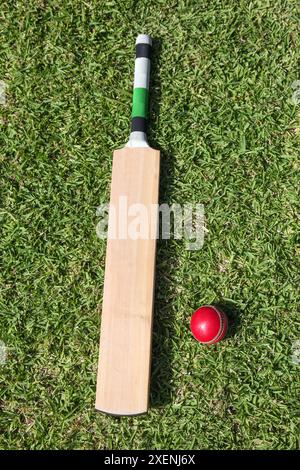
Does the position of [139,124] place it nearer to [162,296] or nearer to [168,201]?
[168,201]

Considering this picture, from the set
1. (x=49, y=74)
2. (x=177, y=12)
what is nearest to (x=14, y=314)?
(x=49, y=74)

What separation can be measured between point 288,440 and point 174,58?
2293mm

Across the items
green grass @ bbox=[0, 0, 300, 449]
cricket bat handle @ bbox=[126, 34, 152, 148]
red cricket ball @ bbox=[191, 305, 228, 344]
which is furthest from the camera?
cricket bat handle @ bbox=[126, 34, 152, 148]

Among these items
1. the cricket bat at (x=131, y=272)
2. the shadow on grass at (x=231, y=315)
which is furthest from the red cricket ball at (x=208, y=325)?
the cricket bat at (x=131, y=272)

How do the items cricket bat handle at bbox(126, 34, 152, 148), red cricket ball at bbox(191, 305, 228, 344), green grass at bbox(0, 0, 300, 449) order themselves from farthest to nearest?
1. cricket bat handle at bbox(126, 34, 152, 148)
2. green grass at bbox(0, 0, 300, 449)
3. red cricket ball at bbox(191, 305, 228, 344)

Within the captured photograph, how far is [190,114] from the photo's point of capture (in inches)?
115

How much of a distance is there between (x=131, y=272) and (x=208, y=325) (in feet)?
1.70

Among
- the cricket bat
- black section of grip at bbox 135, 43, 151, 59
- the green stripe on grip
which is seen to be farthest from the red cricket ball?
black section of grip at bbox 135, 43, 151, 59

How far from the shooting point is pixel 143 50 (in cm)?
294

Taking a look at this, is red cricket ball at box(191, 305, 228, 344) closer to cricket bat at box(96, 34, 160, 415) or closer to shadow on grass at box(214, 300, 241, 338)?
shadow on grass at box(214, 300, 241, 338)

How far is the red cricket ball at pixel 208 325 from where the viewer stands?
249 cm

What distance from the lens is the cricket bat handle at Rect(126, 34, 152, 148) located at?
2842 mm

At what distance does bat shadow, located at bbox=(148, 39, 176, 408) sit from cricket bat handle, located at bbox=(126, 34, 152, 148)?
79 mm
